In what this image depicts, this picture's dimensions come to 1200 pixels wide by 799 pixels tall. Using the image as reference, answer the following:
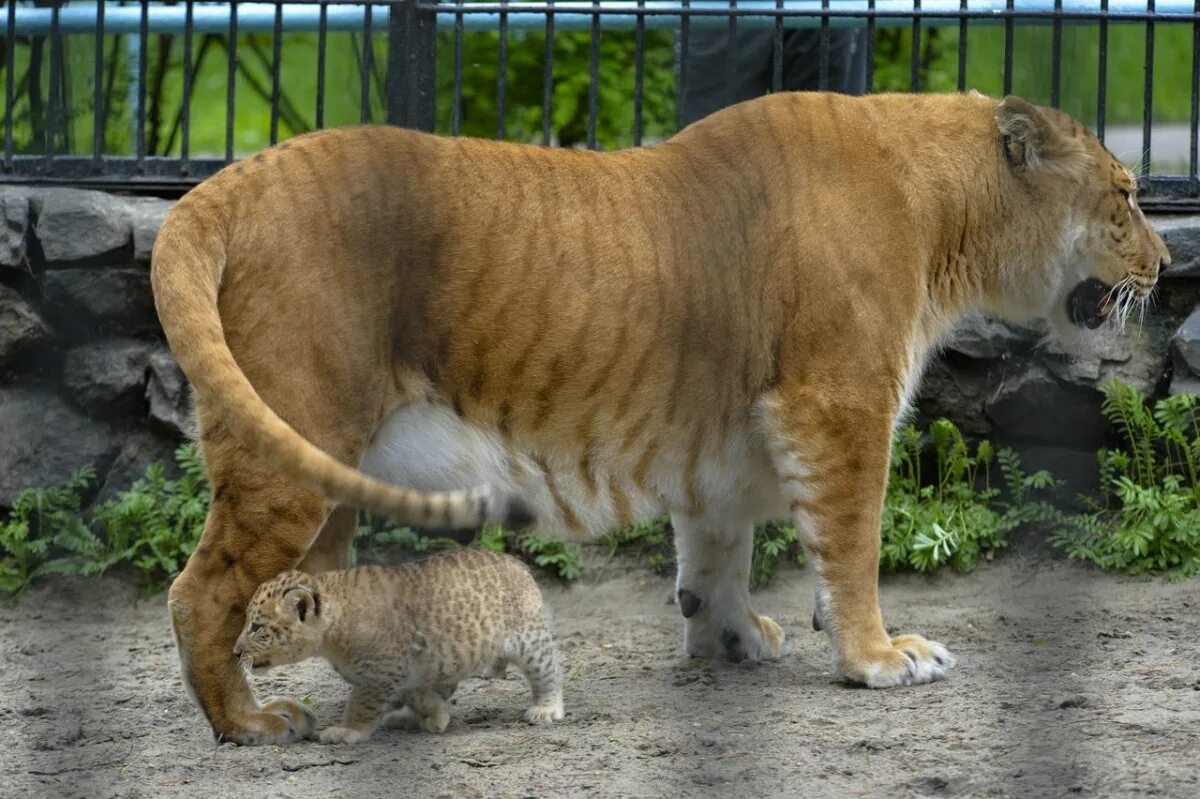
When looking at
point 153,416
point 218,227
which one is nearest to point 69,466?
point 153,416

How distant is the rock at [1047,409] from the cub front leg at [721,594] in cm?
157

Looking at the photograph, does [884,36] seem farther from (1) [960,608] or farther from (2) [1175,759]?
(2) [1175,759]

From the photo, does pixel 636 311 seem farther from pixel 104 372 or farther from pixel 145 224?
pixel 104 372

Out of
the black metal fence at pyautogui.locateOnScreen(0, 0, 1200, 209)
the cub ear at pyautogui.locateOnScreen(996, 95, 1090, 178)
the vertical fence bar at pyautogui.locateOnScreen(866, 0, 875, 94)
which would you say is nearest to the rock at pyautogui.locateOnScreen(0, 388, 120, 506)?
the black metal fence at pyautogui.locateOnScreen(0, 0, 1200, 209)

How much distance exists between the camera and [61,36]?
22.2 feet

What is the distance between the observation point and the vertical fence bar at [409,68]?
640cm

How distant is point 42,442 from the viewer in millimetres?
6266

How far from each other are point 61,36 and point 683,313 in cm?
357

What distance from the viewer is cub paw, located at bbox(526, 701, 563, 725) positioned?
175 inches

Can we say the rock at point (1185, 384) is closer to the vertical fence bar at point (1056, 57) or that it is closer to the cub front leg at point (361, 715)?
the vertical fence bar at point (1056, 57)

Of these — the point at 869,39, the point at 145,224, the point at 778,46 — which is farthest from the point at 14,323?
the point at 869,39

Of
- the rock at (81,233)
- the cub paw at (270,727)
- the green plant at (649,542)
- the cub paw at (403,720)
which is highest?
the rock at (81,233)

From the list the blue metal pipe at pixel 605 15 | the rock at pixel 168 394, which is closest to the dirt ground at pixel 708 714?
the rock at pixel 168 394

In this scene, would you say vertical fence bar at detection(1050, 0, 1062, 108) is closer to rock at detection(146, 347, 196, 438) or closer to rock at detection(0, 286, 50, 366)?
rock at detection(146, 347, 196, 438)
